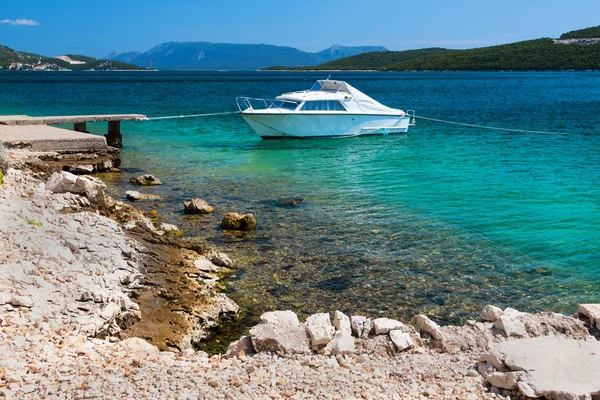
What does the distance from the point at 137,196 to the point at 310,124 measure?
42.5 ft

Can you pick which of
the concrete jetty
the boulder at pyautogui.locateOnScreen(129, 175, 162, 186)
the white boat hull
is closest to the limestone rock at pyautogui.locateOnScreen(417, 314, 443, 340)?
the boulder at pyautogui.locateOnScreen(129, 175, 162, 186)

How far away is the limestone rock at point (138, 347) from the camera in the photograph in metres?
5.77

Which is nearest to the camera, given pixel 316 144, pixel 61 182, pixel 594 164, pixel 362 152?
pixel 61 182

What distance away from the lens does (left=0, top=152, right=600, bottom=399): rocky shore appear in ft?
16.3

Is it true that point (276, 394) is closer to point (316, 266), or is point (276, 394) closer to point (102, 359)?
point (102, 359)

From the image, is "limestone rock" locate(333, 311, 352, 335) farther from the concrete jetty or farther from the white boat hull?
the white boat hull

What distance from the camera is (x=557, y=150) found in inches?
968

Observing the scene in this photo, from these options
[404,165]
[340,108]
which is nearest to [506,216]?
[404,165]

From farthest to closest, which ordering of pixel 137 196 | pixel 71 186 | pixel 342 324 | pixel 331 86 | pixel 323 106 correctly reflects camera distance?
pixel 331 86 → pixel 323 106 → pixel 137 196 → pixel 71 186 → pixel 342 324

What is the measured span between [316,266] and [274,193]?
5.95 m

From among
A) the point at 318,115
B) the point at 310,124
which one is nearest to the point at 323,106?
the point at 318,115

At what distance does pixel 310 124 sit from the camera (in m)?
26.2

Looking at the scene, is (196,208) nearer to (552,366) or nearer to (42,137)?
(42,137)

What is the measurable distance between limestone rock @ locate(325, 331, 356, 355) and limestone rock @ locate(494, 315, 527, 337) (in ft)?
5.10
